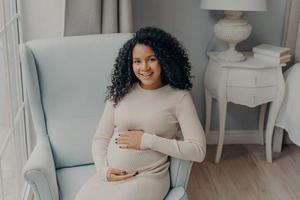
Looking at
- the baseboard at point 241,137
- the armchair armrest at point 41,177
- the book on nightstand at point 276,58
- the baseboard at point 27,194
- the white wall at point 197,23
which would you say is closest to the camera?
the armchair armrest at point 41,177

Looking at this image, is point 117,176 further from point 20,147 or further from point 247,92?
point 247,92

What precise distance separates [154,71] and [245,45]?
1462 mm

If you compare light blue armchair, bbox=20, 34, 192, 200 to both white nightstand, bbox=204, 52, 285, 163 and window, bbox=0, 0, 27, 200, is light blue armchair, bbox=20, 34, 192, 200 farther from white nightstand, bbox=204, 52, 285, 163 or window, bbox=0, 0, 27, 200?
white nightstand, bbox=204, 52, 285, 163

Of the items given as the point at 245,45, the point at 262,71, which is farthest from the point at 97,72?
the point at 245,45

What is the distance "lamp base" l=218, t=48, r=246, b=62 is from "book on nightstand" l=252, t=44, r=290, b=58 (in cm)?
10

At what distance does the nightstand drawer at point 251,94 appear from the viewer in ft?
9.32

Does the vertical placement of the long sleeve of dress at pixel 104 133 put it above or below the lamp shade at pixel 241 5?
below

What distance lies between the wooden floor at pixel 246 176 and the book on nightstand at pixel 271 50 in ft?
2.26

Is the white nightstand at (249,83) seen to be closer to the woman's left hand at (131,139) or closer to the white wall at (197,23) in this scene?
the white wall at (197,23)

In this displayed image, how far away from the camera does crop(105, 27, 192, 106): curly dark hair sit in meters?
1.84

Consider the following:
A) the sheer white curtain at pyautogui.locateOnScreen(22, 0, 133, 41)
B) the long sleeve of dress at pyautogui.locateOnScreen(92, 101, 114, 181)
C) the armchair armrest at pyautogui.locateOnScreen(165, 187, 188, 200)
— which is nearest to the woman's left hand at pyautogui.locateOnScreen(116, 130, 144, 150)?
the long sleeve of dress at pyautogui.locateOnScreen(92, 101, 114, 181)

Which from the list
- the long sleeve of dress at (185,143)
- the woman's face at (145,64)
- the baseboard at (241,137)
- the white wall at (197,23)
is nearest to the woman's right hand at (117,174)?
the long sleeve of dress at (185,143)

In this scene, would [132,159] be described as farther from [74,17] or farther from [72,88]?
[74,17]

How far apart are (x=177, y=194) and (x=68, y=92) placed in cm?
67
